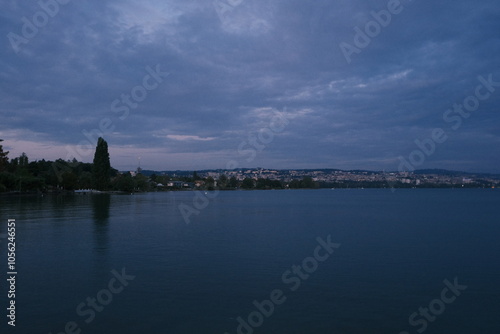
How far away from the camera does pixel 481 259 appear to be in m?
20.8

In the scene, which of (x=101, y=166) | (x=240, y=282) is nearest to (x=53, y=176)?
(x=101, y=166)

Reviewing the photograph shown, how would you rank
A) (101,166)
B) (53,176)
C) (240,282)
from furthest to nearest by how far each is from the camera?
(53,176), (101,166), (240,282)

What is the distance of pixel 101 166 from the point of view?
350ft

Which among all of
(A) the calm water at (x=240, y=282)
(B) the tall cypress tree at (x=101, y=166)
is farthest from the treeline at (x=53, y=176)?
(A) the calm water at (x=240, y=282)

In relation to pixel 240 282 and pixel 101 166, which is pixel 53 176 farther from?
pixel 240 282

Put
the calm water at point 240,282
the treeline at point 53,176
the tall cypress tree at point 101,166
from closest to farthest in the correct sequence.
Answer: the calm water at point 240,282, the treeline at point 53,176, the tall cypress tree at point 101,166

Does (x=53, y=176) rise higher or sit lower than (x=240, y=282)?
higher

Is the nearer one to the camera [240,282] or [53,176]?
[240,282]

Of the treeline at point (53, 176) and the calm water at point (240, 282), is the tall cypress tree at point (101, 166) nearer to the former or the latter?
the treeline at point (53, 176)

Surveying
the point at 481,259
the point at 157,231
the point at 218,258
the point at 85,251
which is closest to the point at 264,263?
the point at 218,258

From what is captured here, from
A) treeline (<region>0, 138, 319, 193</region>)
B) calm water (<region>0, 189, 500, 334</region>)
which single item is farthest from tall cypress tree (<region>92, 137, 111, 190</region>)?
calm water (<region>0, 189, 500, 334</region>)

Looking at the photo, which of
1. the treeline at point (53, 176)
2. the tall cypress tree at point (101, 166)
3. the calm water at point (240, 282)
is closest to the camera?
the calm water at point (240, 282)

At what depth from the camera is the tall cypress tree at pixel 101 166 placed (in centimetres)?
10456

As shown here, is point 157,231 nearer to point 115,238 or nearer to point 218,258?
point 115,238
